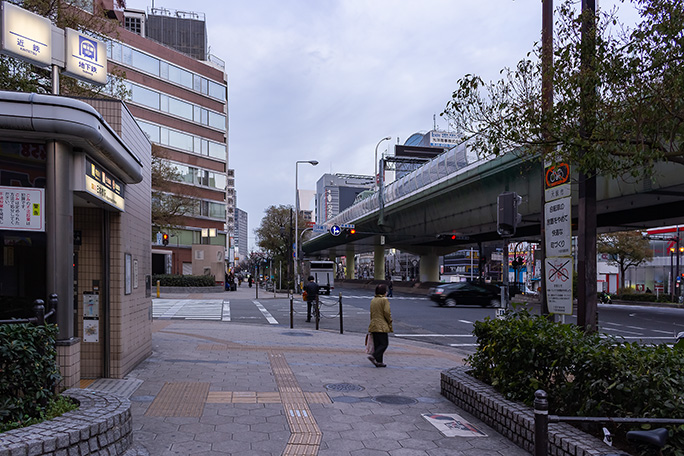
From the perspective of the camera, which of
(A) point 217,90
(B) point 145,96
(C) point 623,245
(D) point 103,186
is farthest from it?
(A) point 217,90

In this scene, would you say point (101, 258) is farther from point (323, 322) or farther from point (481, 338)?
point (323, 322)

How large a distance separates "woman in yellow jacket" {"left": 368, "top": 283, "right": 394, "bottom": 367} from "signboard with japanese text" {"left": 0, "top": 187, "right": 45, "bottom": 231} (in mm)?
6029

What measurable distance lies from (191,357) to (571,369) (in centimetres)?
778

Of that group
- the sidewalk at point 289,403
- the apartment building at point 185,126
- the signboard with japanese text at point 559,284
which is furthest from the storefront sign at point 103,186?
the apartment building at point 185,126

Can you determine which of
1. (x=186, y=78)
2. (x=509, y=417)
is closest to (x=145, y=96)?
(x=186, y=78)

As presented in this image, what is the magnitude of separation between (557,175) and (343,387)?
177 inches

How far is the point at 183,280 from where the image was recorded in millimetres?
41750

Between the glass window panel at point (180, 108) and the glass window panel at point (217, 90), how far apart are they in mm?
3891

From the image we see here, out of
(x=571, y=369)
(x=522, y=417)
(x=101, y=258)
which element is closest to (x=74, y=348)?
(x=101, y=258)

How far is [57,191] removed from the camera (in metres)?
5.82

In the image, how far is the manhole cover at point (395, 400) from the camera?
24.7ft

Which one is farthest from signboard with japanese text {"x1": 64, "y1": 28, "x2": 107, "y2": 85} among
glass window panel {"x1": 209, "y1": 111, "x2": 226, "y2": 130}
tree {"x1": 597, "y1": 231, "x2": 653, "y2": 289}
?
glass window panel {"x1": 209, "y1": 111, "x2": 226, "y2": 130}

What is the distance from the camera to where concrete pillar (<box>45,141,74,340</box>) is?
19.0 feet

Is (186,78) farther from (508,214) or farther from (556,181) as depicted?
(556,181)
